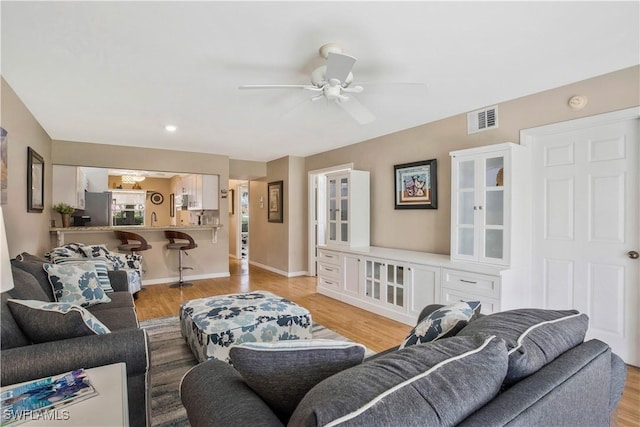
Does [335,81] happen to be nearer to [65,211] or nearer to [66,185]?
[65,211]

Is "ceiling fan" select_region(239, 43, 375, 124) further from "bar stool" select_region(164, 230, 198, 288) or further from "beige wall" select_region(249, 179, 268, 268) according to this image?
"beige wall" select_region(249, 179, 268, 268)

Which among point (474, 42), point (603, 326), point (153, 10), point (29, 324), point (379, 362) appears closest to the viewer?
point (379, 362)

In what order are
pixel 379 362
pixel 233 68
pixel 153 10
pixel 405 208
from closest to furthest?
pixel 379 362
pixel 153 10
pixel 233 68
pixel 405 208

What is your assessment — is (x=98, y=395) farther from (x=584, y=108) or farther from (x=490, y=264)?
(x=584, y=108)

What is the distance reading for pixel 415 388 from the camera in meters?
0.72

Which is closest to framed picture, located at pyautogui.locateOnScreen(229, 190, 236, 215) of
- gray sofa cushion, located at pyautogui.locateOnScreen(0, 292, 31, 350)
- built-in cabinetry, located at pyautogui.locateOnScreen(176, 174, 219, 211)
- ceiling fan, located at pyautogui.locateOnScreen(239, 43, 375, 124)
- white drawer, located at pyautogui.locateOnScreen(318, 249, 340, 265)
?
built-in cabinetry, located at pyautogui.locateOnScreen(176, 174, 219, 211)

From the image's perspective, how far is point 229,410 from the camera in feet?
2.99

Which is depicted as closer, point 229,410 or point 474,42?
point 229,410

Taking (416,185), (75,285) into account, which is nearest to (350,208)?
(416,185)

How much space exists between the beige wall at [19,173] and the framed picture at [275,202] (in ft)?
12.0

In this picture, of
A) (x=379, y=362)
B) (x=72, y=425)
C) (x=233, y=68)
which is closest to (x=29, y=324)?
(x=72, y=425)

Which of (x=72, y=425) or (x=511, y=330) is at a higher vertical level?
(x=511, y=330)

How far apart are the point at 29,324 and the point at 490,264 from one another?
11.0ft

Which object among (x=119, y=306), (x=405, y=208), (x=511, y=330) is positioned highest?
(x=405, y=208)
